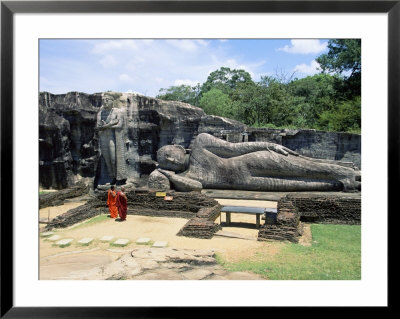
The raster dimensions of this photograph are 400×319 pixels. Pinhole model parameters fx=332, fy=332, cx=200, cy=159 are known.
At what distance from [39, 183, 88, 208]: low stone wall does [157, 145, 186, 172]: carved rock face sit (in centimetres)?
394

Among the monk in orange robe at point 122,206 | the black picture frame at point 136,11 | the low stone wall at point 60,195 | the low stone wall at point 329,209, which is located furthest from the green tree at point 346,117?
the black picture frame at point 136,11

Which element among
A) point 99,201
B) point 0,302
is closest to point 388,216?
point 0,302

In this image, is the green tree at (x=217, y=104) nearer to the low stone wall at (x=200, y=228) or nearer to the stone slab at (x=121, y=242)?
the low stone wall at (x=200, y=228)

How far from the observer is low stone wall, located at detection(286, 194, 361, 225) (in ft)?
33.2

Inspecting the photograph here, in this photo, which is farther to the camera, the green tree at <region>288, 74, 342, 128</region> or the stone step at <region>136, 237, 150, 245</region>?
the green tree at <region>288, 74, 342, 128</region>

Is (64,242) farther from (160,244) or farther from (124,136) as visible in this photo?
(124,136)

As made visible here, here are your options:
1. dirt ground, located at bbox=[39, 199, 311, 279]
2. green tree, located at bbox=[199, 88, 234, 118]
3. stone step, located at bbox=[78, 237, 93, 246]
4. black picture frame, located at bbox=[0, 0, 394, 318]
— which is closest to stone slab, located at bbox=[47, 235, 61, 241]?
dirt ground, located at bbox=[39, 199, 311, 279]

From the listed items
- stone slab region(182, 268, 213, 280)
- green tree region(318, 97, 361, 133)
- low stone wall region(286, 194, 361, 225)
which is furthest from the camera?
green tree region(318, 97, 361, 133)

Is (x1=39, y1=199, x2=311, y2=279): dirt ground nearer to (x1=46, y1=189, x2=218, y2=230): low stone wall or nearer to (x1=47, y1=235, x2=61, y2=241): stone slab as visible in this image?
(x1=47, y1=235, x2=61, y2=241): stone slab

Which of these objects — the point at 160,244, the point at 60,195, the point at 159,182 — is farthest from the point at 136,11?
the point at 60,195

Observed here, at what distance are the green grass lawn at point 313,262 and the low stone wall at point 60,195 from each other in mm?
8590

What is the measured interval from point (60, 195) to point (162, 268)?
9.10m

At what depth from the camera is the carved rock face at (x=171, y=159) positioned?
14880mm

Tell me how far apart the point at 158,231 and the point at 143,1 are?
6.53 m
